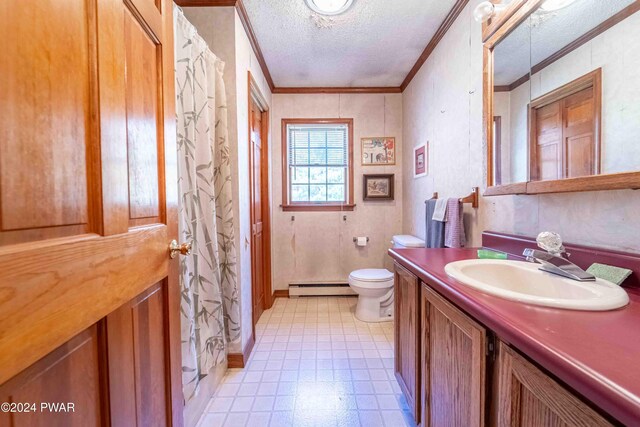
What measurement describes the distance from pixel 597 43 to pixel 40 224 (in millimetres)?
1581

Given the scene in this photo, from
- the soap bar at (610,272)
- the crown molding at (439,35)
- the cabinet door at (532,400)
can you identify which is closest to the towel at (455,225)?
the soap bar at (610,272)

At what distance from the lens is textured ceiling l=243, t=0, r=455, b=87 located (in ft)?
5.81

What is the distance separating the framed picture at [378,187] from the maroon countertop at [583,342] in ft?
7.34

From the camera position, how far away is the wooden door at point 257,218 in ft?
7.52

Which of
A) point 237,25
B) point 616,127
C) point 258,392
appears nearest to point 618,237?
point 616,127

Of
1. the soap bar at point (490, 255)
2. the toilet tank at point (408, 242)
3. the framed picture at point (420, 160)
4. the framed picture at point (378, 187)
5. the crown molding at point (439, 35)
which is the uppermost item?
the crown molding at point (439, 35)

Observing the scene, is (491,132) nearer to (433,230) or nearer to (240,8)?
(433,230)

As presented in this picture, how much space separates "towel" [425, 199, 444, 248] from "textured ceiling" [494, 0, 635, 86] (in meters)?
0.88

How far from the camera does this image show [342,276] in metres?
3.02

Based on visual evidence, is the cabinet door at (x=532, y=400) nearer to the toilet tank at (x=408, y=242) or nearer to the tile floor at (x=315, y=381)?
the tile floor at (x=315, y=381)

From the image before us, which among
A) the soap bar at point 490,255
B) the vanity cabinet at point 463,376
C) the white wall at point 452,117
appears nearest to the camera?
the vanity cabinet at point 463,376

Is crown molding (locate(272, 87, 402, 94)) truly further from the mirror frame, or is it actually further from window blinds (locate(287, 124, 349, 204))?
the mirror frame

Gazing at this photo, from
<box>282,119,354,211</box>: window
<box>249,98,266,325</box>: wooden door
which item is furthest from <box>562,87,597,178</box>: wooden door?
<box>282,119,354,211</box>: window

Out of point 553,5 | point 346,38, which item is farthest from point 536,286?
point 346,38
